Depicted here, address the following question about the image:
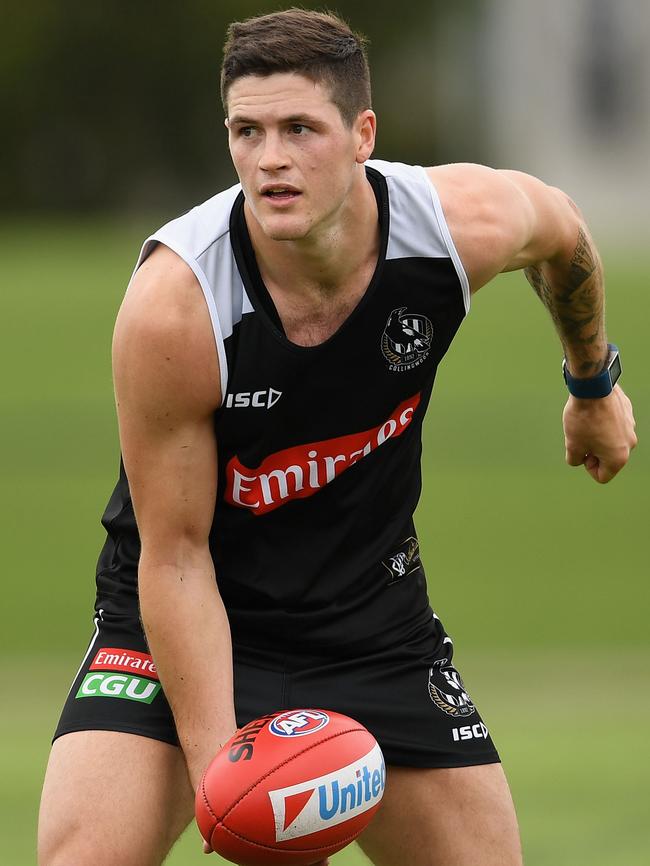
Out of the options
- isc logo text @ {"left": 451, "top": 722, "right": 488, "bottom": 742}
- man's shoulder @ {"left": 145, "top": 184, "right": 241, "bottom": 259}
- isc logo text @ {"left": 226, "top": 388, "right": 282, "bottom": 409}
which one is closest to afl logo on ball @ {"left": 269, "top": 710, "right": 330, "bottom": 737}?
isc logo text @ {"left": 451, "top": 722, "right": 488, "bottom": 742}

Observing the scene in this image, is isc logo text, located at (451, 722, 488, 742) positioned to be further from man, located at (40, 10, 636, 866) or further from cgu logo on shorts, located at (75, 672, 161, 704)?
cgu logo on shorts, located at (75, 672, 161, 704)

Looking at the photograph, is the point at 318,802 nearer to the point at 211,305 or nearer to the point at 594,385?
the point at 211,305

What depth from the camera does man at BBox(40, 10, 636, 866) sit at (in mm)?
4141

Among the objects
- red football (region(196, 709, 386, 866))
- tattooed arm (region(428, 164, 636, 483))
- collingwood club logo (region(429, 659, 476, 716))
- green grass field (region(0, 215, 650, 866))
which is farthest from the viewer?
green grass field (region(0, 215, 650, 866))

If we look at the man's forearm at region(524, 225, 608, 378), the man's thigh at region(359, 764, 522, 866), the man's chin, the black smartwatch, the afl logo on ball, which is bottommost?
the man's thigh at region(359, 764, 522, 866)

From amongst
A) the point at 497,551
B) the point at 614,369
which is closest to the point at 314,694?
the point at 614,369

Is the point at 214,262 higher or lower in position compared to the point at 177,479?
higher

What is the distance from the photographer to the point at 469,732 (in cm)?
461

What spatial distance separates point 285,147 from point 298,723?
135 centimetres

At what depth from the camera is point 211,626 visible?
4.29 metres

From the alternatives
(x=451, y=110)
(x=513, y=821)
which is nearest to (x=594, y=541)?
(x=513, y=821)

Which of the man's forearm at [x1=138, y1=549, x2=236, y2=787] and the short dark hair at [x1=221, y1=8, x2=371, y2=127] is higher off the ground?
the short dark hair at [x1=221, y1=8, x2=371, y2=127]

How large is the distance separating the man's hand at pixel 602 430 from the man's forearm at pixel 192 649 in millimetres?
1314

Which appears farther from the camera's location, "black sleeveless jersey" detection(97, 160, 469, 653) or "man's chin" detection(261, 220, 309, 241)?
"black sleeveless jersey" detection(97, 160, 469, 653)
